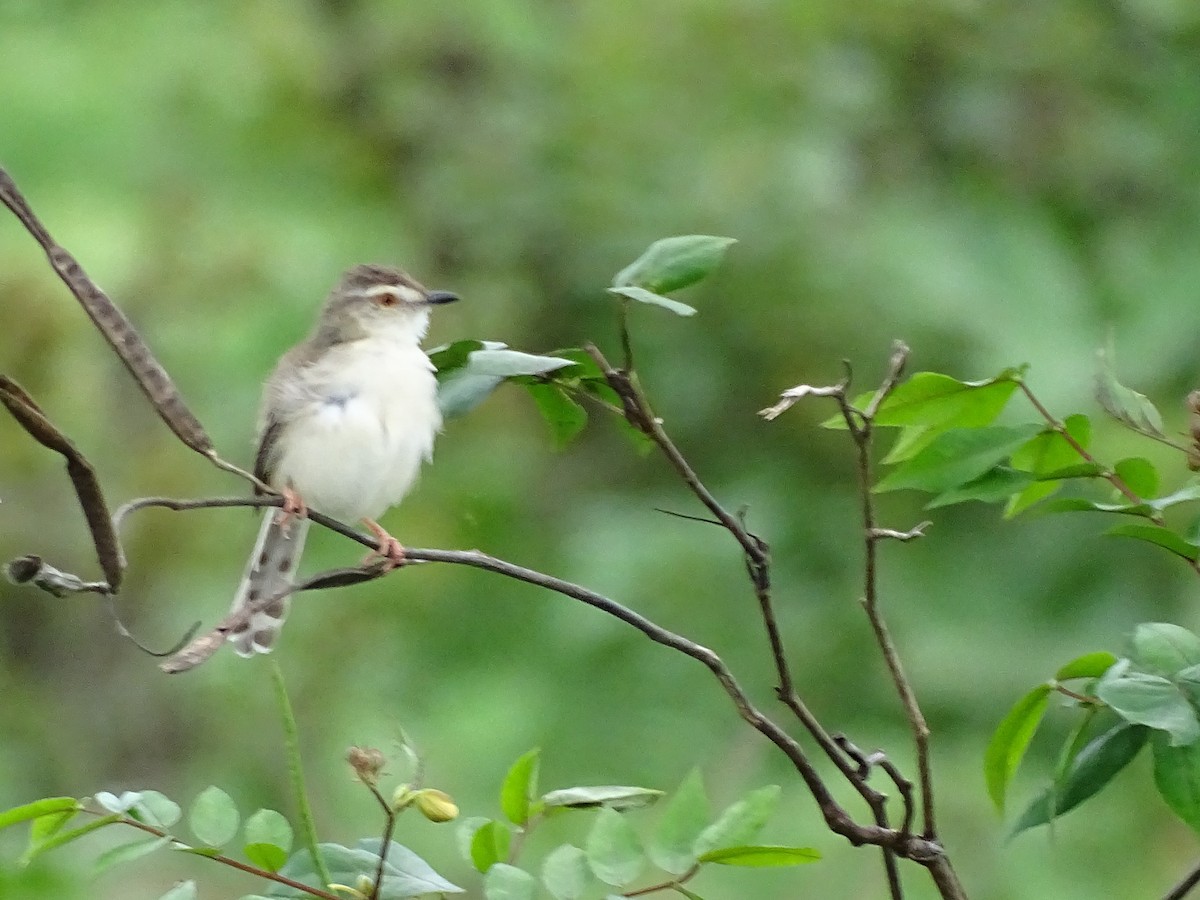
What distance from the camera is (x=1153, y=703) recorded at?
101cm

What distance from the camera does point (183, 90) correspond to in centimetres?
432

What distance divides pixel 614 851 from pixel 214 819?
0.28 m

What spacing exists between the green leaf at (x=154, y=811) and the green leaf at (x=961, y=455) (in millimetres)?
561

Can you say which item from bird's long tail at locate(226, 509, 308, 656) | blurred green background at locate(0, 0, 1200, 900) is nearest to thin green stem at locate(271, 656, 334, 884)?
bird's long tail at locate(226, 509, 308, 656)

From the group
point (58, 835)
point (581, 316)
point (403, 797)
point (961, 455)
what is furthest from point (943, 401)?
point (581, 316)

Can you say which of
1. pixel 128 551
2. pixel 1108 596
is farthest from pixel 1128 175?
pixel 128 551

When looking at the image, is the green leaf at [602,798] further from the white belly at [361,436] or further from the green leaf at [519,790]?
the white belly at [361,436]

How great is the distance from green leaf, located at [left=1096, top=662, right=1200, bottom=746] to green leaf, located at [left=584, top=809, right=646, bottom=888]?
0.34 m

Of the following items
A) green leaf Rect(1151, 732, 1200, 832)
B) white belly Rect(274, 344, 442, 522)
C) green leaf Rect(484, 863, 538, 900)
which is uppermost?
green leaf Rect(1151, 732, 1200, 832)

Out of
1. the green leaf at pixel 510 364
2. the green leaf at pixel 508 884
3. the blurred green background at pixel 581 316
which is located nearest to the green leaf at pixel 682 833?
the green leaf at pixel 508 884

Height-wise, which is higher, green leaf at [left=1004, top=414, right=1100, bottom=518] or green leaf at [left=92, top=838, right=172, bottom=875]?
green leaf at [left=1004, top=414, right=1100, bottom=518]

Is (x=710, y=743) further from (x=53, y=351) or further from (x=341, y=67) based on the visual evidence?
(x=341, y=67)

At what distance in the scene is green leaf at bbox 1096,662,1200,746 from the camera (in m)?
1.00

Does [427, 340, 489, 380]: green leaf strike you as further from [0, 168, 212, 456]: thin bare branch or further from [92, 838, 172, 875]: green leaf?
[92, 838, 172, 875]: green leaf
